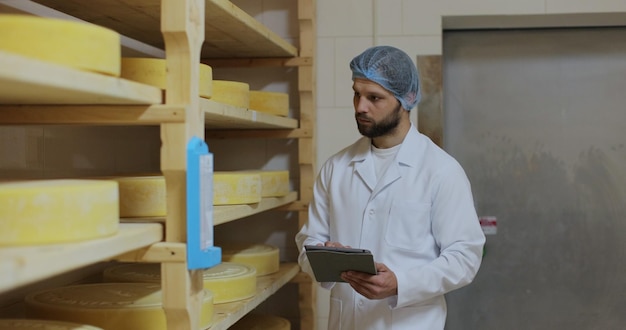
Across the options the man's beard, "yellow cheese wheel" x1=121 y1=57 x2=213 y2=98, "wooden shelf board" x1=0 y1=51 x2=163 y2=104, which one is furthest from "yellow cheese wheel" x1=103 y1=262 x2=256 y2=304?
"wooden shelf board" x1=0 y1=51 x2=163 y2=104

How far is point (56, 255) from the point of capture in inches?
46.2

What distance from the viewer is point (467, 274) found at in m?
2.36

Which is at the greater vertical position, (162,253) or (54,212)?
(54,212)

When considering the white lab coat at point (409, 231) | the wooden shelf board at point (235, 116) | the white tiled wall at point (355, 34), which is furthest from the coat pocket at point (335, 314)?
the white tiled wall at point (355, 34)

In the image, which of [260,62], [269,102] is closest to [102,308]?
[269,102]

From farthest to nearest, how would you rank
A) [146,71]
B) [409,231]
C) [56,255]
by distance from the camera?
1. [409,231]
2. [146,71]
3. [56,255]

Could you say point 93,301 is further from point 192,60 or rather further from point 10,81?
point 10,81

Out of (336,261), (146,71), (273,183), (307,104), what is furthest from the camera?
(307,104)

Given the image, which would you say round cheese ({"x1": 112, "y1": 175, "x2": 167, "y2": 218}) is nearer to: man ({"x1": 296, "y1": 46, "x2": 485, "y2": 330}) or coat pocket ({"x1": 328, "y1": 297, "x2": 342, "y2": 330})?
man ({"x1": 296, "y1": 46, "x2": 485, "y2": 330})

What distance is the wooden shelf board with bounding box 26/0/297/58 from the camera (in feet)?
7.03

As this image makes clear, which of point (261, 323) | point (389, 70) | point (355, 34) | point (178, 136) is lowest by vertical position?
point (261, 323)

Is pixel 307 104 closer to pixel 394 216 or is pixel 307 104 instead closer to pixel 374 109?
pixel 374 109

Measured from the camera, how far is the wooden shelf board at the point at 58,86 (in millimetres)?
1084

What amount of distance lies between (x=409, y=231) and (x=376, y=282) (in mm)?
254
